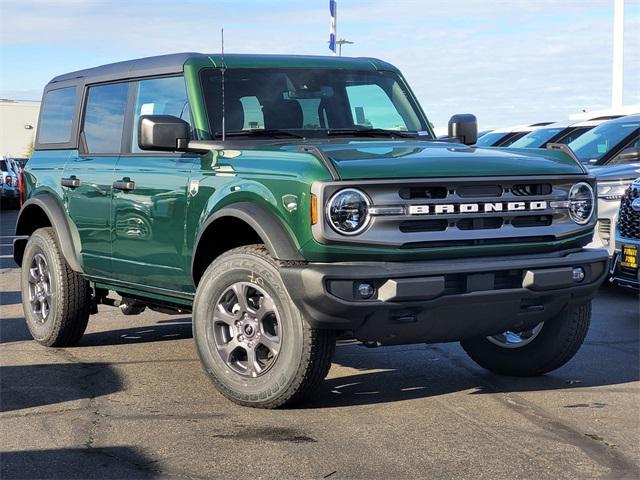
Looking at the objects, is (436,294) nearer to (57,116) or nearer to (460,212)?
(460,212)

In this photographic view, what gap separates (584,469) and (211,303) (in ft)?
7.47

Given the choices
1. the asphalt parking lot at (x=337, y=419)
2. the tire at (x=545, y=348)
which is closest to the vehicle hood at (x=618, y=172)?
the asphalt parking lot at (x=337, y=419)

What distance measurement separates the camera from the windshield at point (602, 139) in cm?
1209

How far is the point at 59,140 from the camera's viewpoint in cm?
830

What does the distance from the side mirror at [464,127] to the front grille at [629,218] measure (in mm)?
2151

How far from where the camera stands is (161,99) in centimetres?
715

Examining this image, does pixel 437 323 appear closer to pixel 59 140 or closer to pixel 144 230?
pixel 144 230

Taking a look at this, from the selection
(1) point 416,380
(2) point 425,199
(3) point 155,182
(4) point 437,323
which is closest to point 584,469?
(4) point 437,323

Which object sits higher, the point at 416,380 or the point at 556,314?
the point at 556,314

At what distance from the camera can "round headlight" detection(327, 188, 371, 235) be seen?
17.7 feet

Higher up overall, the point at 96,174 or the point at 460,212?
the point at 96,174

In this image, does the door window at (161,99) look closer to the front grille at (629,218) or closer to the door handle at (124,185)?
the door handle at (124,185)

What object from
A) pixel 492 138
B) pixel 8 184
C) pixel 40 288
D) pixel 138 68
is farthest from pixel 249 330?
pixel 8 184

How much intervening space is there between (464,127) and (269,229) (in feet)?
7.95
